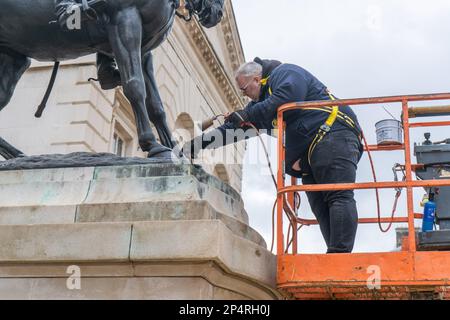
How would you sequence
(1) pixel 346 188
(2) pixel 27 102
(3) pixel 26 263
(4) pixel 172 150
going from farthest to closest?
(2) pixel 27 102
(4) pixel 172 150
(1) pixel 346 188
(3) pixel 26 263

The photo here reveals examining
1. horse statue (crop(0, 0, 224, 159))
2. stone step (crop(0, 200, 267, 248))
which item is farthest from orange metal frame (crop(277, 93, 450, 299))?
horse statue (crop(0, 0, 224, 159))

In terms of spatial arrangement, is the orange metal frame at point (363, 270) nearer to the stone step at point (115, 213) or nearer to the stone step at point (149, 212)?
the stone step at point (115, 213)

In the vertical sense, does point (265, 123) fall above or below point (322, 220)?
above

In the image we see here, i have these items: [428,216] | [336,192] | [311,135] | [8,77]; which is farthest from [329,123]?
[8,77]

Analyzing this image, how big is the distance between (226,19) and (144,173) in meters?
26.0

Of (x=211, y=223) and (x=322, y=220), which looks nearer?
(x=211, y=223)

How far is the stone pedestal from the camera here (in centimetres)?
483

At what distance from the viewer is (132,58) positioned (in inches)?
247

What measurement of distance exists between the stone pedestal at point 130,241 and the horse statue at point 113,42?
0.83m

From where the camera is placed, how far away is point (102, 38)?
6.46 meters

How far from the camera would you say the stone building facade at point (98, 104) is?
1595 centimetres
